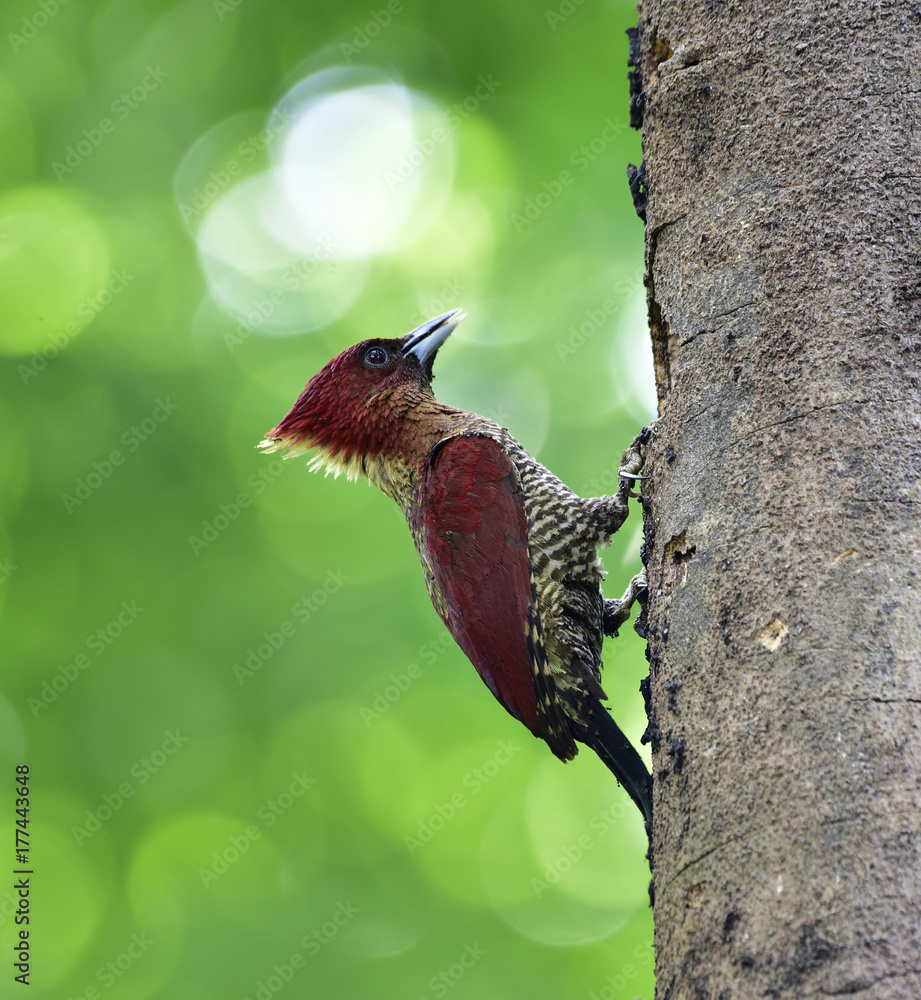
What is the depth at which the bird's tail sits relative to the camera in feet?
10.6

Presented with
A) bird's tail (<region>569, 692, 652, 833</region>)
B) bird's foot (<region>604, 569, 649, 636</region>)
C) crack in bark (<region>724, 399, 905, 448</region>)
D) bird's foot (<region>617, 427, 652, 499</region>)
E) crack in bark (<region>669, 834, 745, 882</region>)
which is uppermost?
crack in bark (<region>724, 399, 905, 448</region>)

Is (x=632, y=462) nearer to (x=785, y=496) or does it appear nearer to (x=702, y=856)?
Answer: (x=785, y=496)

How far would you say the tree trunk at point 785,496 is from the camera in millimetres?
1518

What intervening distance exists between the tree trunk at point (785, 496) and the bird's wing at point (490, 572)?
1.44m

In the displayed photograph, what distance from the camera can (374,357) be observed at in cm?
475

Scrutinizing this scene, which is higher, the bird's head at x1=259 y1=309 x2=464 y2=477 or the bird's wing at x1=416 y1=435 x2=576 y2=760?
the bird's head at x1=259 y1=309 x2=464 y2=477

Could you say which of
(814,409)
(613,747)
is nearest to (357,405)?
(613,747)

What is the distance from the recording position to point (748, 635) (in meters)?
1.82

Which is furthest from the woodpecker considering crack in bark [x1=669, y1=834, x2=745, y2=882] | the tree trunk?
crack in bark [x1=669, y1=834, x2=745, y2=882]

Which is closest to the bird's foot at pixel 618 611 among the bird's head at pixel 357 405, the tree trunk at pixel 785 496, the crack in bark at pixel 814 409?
the bird's head at pixel 357 405

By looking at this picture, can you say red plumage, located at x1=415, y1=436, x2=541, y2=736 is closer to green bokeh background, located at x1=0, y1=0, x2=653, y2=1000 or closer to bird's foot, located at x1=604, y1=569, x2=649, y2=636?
bird's foot, located at x1=604, y1=569, x2=649, y2=636

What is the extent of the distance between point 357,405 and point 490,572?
1.23 meters

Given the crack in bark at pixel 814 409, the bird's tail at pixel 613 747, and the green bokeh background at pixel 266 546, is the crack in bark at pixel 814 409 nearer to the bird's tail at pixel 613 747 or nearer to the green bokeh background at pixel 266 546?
the bird's tail at pixel 613 747

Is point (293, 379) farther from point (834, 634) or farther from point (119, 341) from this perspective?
point (834, 634)
